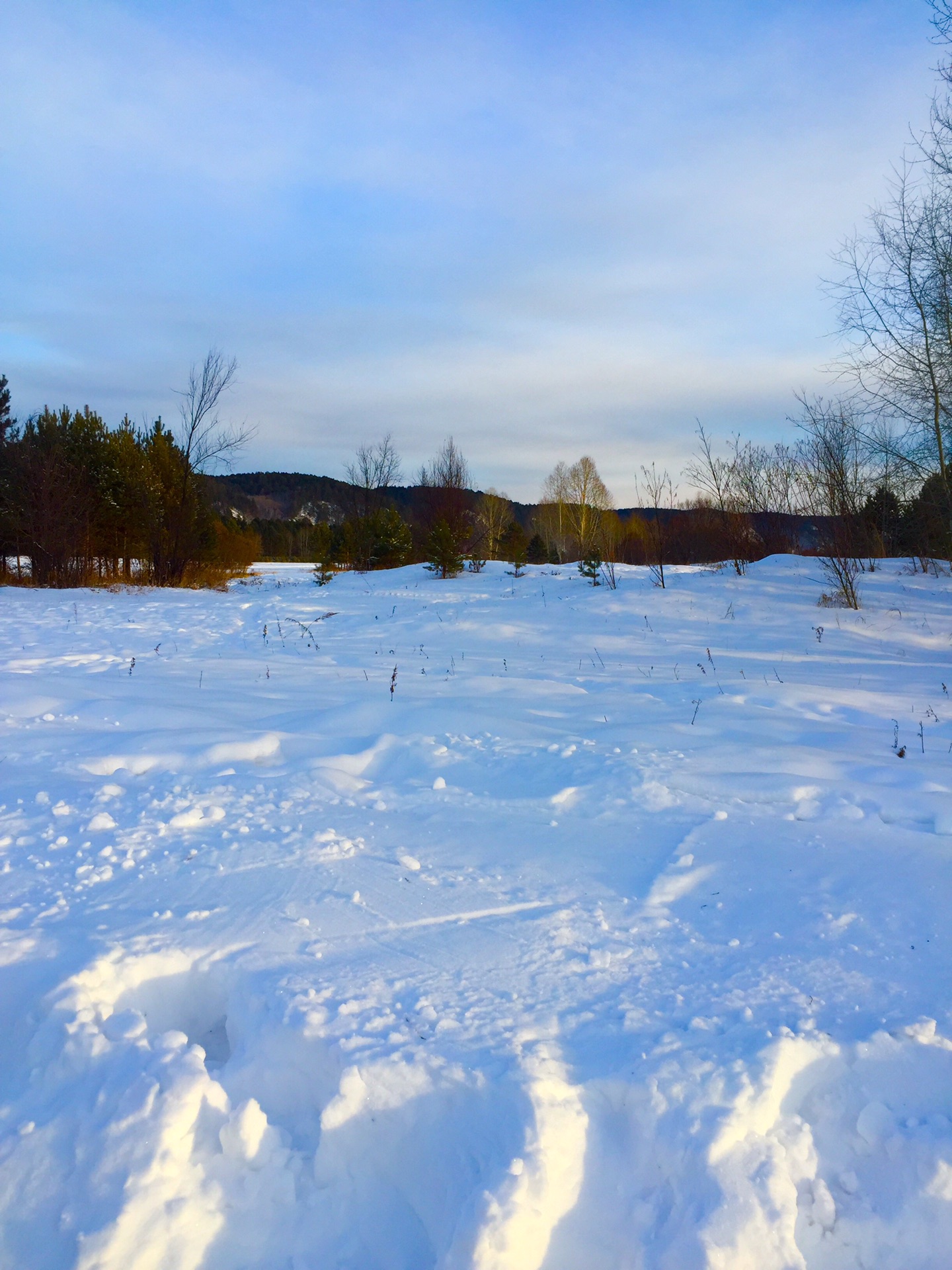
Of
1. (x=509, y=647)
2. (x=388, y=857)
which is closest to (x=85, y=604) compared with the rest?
(x=509, y=647)

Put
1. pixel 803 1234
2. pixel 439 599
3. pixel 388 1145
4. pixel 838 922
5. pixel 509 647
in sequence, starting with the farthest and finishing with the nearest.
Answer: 1. pixel 439 599
2. pixel 509 647
3. pixel 838 922
4. pixel 388 1145
5. pixel 803 1234

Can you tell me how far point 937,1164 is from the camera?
160cm

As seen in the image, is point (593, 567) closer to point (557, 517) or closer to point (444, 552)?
point (444, 552)

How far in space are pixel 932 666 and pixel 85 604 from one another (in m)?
14.2

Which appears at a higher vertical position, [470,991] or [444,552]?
[444,552]

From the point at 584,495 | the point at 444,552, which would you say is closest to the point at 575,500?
the point at 584,495

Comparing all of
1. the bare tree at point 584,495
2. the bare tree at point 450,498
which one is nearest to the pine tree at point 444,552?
the bare tree at point 450,498

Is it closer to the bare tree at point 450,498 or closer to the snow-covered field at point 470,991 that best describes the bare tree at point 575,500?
the bare tree at point 450,498

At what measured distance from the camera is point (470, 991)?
6.89 ft

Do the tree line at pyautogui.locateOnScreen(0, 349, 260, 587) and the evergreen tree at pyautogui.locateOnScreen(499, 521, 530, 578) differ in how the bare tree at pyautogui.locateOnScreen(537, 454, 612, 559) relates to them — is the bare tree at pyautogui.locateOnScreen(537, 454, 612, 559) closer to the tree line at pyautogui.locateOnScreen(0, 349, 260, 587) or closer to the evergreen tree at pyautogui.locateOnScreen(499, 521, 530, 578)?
the evergreen tree at pyautogui.locateOnScreen(499, 521, 530, 578)

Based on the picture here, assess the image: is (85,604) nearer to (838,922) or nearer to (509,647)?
(509,647)

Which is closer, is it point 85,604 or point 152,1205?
point 152,1205

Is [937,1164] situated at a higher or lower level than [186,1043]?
lower

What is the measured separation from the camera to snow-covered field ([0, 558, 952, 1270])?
1509 mm
